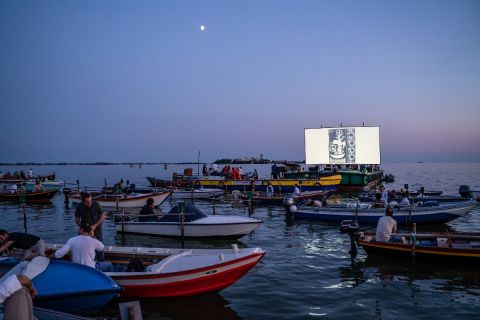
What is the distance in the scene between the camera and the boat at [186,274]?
937 centimetres

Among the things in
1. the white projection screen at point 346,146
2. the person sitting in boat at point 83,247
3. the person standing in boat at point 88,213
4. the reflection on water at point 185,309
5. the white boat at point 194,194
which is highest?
the white projection screen at point 346,146

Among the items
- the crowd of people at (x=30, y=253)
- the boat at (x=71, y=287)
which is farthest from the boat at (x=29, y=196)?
Answer: the boat at (x=71, y=287)

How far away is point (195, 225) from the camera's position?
17594mm

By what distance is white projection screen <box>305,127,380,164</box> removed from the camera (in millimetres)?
52438

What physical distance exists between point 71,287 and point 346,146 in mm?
48768

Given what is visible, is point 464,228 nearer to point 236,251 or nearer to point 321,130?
point 236,251

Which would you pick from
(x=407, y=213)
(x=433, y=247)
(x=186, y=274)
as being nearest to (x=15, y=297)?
(x=186, y=274)

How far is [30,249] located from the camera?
665 centimetres

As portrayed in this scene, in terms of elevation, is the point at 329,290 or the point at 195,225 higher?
the point at 195,225

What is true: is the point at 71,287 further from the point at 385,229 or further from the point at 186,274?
the point at 385,229

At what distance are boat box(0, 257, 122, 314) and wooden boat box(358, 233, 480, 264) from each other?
9491 millimetres

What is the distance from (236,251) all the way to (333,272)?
4.43 m

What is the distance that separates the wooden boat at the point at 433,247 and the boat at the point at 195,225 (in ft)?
18.4

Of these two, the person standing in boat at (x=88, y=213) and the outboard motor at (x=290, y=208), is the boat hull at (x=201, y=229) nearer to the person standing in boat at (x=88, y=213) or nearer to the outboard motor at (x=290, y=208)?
the person standing in boat at (x=88, y=213)
